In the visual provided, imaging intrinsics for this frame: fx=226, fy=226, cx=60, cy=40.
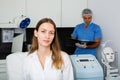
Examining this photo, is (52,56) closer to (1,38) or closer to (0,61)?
(0,61)

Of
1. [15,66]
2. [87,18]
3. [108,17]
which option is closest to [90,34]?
[87,18]

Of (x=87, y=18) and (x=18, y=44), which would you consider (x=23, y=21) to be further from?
(x=87, y=18)

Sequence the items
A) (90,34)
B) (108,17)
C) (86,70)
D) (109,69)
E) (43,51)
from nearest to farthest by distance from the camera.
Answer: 1. (43,51)
2. (86,70)
3. (109,69)
4. (108,17)
5. (90,34)

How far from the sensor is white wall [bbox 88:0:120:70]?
288 centimetres

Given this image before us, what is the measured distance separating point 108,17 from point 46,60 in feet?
4.79

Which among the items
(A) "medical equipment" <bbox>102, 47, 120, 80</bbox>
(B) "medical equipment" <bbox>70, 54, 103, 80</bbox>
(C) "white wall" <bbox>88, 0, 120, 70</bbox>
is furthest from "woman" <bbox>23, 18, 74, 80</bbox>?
(C) "white wall" <bbox>88, 0, 120, 70</bbox>

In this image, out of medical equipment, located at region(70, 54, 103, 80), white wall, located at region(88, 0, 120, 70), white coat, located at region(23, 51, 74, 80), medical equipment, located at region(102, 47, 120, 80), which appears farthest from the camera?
white wall, located at region(88, 0, 120, 70)

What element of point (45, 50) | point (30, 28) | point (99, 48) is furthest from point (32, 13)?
point (45, 50)

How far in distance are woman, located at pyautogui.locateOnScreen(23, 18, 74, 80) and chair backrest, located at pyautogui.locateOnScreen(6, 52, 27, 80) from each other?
4 cm

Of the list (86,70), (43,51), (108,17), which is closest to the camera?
(43,51)

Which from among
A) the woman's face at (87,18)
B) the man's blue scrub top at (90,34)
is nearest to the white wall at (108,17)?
the man's blue scrub top at (90,34)

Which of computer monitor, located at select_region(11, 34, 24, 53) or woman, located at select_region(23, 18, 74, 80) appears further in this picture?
computer monitor, located at select_region(11, 34, 24, 53)

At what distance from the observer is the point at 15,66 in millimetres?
1902

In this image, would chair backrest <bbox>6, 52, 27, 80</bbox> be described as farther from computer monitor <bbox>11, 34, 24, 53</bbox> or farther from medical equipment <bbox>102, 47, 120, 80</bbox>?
computer monitor <bbox>11, 34, 24, 53</bbox>
